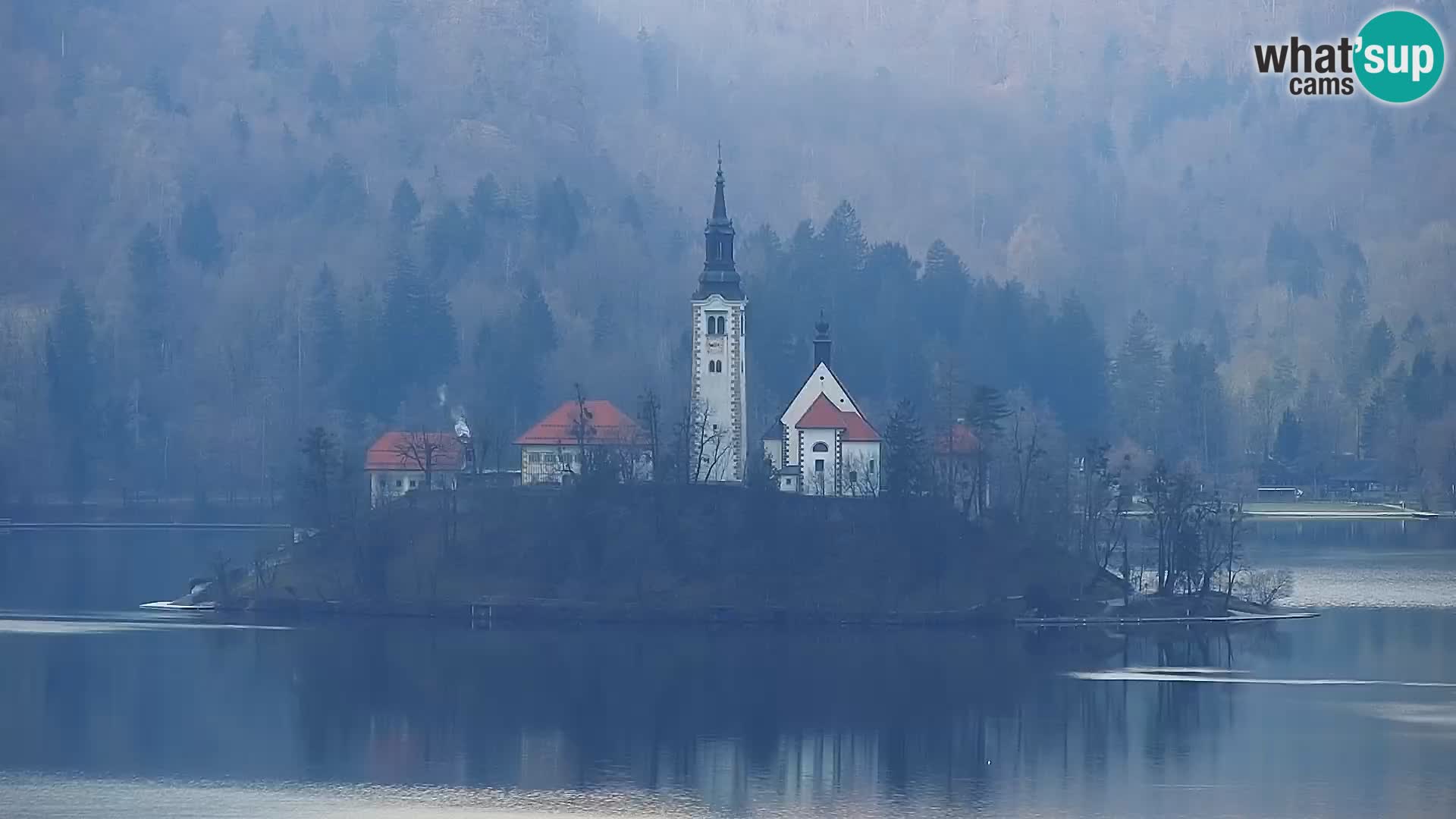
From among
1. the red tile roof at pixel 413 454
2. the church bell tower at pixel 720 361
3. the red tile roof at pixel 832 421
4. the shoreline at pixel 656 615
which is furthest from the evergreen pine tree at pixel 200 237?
the red tile roof at pixel 832 421

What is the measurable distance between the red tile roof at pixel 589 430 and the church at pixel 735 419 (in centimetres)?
351

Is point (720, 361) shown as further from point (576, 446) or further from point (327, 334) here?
point (327, 334)

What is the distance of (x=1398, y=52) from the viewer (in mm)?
136125

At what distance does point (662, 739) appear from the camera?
62.8m

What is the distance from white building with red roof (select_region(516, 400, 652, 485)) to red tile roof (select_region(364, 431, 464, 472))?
9.87ft

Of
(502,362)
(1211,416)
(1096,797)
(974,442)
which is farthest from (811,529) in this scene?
(1211,416)

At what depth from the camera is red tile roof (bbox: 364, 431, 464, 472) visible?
94.4 m

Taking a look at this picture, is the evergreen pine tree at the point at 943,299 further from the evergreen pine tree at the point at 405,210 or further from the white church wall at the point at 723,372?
the white church wall at the point at 723,372

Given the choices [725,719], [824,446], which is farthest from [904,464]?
[725,719]

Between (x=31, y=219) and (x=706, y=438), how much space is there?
360ft

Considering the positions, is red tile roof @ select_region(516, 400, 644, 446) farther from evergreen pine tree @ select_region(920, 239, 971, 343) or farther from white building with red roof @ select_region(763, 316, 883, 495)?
evergreen pine tree @ select_region(920, 239, 971, 343)

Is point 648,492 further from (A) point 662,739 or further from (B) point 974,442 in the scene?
(A) point 662,739

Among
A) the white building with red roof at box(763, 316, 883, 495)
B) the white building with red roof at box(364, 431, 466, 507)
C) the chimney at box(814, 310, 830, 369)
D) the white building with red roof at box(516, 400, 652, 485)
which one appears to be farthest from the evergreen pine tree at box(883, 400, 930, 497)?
the white building with red roof at box(364, 431, 466, 507)

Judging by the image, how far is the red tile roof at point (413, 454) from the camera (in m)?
94.4
